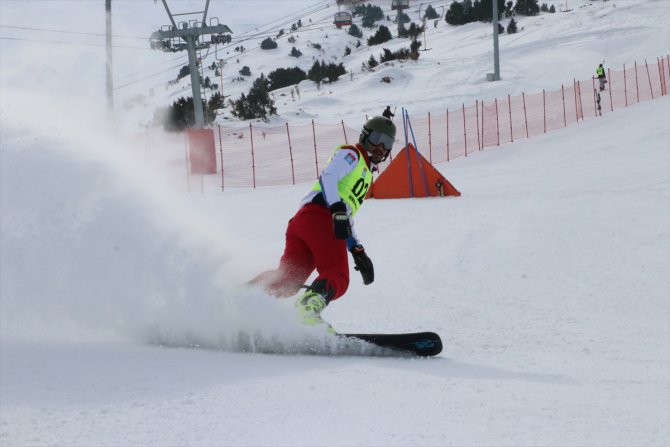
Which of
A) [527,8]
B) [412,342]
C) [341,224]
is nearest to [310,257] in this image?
[341,224]

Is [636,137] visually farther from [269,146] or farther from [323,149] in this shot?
[269,146]

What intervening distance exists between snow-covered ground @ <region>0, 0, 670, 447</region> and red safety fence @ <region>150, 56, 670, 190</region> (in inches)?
467

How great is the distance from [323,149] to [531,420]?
770 inches

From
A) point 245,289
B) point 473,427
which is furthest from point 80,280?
point 473,427

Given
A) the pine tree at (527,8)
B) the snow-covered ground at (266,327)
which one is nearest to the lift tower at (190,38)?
the snow-covered ground at (266,327)

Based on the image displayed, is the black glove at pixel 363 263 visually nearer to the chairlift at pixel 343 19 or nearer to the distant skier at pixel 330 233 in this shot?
the distant skier at pixel 330 233

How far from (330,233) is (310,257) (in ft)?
0.77

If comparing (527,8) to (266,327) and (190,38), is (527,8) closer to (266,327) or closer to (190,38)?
(190,38)

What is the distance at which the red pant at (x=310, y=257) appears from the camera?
474cm

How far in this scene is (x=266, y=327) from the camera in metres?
4.49

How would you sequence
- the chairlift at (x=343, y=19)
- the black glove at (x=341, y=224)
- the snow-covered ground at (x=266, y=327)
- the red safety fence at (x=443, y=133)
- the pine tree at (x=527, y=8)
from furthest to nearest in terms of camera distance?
the chairlift at (x=343, y=19) → the pine tree at (x=527, y=8) → the red safety fence at (x=443, y=133) → the black glove at (x=341, y=224) → the snow-covered ground at (x=266, y=327)

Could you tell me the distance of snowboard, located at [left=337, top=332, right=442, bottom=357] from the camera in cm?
469

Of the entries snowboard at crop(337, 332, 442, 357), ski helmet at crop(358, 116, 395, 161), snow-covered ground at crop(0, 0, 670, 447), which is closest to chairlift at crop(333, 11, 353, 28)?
snow-covered ground at crop(0, 0, 670, 447)

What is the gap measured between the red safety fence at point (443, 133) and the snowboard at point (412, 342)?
593 inches
